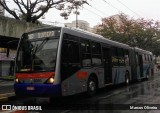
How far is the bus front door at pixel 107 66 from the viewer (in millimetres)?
15812

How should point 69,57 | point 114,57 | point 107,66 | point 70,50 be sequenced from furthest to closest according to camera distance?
point 114,57 → point 107,66 → point 70,50 → point 69,57

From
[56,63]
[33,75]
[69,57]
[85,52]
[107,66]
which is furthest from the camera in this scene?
[107,66]

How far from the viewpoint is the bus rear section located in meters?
10.7

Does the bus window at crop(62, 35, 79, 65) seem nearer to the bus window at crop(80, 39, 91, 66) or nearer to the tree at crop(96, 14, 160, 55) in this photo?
the bus window at crop(80, 39, 91, 66)

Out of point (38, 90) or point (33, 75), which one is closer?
point (38, 90)

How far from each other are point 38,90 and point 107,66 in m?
6.22

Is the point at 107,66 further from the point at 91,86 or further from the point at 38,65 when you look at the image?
the point at 38,65

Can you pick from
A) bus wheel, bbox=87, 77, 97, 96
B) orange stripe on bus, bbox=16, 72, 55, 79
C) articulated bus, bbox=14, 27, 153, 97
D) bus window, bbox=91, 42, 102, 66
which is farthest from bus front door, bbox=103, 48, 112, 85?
orange stripe on bus, bbox=16, 72, 55, 79

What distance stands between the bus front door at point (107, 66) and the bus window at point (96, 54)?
846 millimetres

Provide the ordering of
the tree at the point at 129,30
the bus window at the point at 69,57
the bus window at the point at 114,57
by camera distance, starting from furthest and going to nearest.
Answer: the tree at the point at 129,30
the bus window at the point at 114,57
the bus window at the point at 69,57

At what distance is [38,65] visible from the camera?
36.4ft

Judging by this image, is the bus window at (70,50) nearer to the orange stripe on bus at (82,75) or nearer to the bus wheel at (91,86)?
the orange stripe on bus at (82,75)

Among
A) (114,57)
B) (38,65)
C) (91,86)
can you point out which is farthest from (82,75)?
(114,57)

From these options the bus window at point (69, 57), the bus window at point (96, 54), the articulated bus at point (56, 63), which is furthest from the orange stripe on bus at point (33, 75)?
the bus window at point (96, 54)
